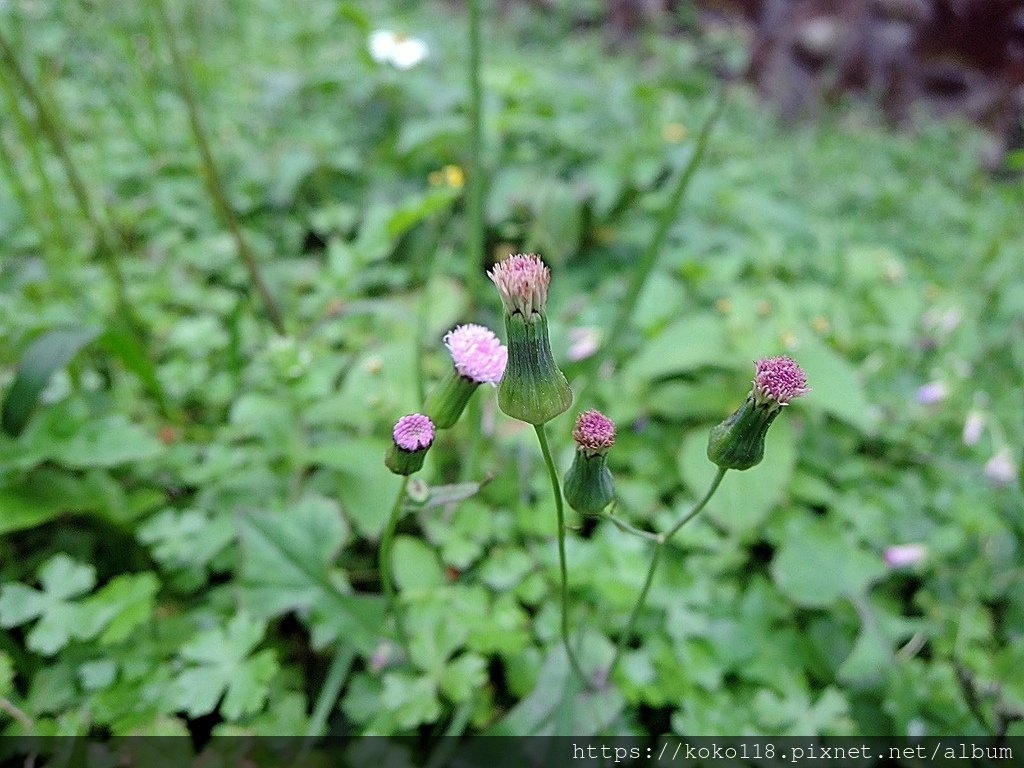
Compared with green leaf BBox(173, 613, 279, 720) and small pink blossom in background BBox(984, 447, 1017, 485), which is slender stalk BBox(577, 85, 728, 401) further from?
small pink blossom in background BBox(984, 447, 1017, 485)

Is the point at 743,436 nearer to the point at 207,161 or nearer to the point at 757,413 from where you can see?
the point at 757,413

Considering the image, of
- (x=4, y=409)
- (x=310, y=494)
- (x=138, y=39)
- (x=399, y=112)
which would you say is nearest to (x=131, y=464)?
(x=4, y=409)

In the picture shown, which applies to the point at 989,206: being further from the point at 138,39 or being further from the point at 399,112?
the point at 138,39

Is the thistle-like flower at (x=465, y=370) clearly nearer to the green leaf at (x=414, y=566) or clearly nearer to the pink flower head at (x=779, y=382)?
the pink flower head at (x=779, y=382)

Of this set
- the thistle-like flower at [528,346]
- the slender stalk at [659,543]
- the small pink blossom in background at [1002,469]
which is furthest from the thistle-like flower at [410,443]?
the small pink blossom in background at [1002,469]

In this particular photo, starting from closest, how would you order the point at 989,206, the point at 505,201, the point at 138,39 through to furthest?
the point at 505,201 → the point at 138,39 → the point at 989,206

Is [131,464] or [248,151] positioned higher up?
[248,151]

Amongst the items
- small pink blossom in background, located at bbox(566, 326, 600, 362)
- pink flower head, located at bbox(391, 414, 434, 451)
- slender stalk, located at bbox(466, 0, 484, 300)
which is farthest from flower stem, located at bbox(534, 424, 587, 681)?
slender stalk, located at bbox(466, 0, 484, 300)
